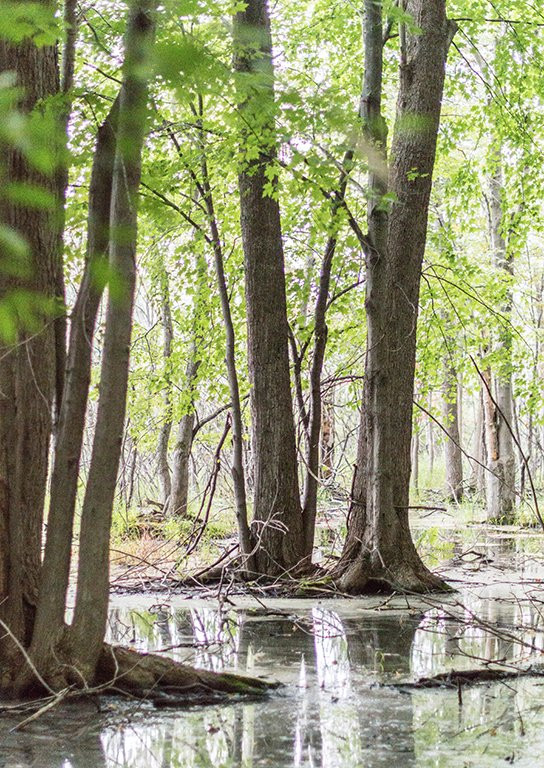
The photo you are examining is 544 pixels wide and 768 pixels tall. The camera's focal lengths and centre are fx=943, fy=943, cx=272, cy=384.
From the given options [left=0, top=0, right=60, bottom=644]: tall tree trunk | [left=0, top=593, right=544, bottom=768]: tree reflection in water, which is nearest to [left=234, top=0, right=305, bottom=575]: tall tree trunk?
[left=0, top=593, right=544, bottom=768]: tree reflection in water

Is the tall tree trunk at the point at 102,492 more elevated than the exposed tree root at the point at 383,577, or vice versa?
the tall tree trunk at the point at 102,492

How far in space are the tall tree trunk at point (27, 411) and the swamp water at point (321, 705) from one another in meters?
0.66

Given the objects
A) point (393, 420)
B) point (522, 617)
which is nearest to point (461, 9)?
point (393, 420)

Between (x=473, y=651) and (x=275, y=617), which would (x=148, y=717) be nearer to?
(x=473, y=651)

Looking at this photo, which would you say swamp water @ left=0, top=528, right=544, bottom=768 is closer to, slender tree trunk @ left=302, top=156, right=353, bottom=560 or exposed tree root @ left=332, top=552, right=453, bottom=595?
exposed tree root @ left=332, top=552, right=453, bottom=595

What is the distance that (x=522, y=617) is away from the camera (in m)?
6.88

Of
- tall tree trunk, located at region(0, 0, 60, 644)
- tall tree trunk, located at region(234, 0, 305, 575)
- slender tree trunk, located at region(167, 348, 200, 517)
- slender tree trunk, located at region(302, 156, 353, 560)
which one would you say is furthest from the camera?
slender tree trunk, located at region(167, 348, 200, 517)

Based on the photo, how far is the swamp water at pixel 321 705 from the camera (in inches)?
136

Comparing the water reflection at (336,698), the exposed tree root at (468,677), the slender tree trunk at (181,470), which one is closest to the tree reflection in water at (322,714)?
the water reflection at (336,698)

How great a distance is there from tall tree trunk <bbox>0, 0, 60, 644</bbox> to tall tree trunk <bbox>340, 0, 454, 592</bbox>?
368 centimetres

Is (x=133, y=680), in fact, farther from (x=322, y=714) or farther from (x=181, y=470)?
(x=181, y=470)

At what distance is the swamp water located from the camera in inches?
136

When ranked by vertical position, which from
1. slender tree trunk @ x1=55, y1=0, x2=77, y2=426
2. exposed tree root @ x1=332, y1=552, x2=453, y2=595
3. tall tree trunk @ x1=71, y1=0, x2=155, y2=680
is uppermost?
slender tree trunk @ x1=55, y1=0, x2=77, y2=426

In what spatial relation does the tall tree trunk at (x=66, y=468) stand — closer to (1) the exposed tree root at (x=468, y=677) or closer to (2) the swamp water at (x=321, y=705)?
(2) the swamp water at (x=321, y=705)
